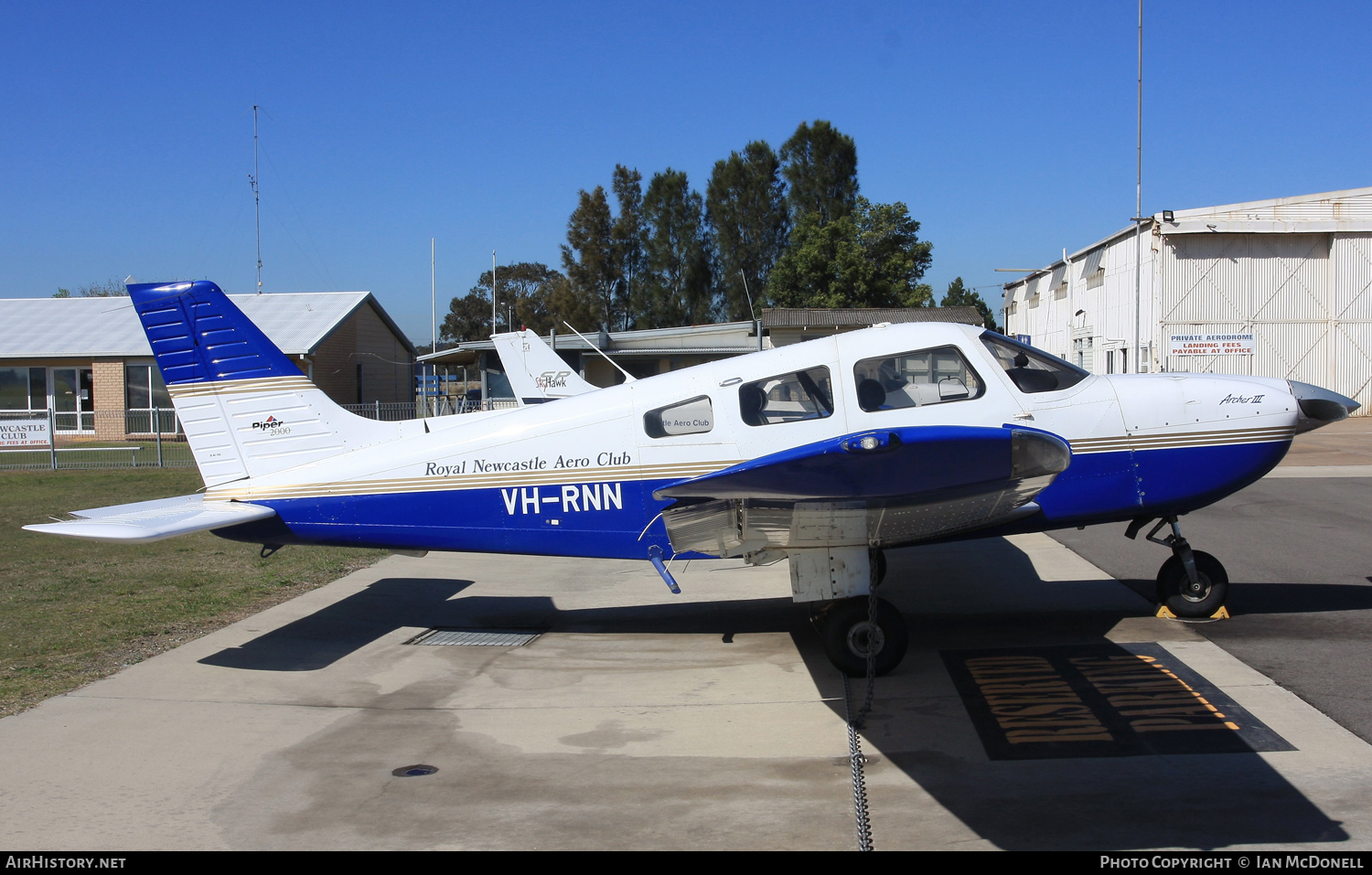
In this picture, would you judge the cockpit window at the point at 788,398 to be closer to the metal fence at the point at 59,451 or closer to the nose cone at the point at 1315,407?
the nose cone at the point at 1315,407

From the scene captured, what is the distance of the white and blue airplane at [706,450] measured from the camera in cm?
624

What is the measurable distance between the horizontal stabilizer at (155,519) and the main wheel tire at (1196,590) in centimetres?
698

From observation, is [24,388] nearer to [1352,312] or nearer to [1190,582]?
[1190,582]

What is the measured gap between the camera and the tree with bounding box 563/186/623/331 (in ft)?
221

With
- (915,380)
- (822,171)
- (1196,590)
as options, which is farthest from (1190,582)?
(822,171)

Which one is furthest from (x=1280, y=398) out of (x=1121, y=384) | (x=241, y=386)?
(x=241, y=386)

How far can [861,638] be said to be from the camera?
6164 mm

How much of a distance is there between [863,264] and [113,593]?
46642 mm

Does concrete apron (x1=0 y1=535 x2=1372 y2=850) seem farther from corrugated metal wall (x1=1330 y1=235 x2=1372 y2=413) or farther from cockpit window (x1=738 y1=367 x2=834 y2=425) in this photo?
corrugated metal wall (x1=1330 y1=235 x2=1372 y2=413)

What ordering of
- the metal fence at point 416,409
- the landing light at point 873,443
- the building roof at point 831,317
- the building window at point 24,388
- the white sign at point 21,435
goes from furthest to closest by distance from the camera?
the building roof at point 831,317 < the building window at point 24,388 < the metal fence at point 416,409 < the white sign at point 21,435 < the landing light at point 873,443

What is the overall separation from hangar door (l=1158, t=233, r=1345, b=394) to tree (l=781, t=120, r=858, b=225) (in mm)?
32794

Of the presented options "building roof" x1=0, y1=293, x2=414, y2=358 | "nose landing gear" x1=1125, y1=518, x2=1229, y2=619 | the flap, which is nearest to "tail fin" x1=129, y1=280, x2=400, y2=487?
the flap

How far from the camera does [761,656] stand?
22.4 ft

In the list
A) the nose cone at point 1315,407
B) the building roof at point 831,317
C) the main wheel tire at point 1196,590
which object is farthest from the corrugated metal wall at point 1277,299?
the main wheel tire at point 1196,590
